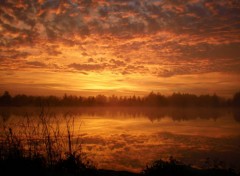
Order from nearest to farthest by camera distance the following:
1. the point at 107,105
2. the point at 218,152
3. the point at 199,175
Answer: the point at 199,175, the point at 218,152, the point at 107,105

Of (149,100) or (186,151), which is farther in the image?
(149,100)

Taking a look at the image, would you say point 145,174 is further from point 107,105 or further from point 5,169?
point 107,105

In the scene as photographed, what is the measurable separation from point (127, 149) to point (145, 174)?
17.6ft

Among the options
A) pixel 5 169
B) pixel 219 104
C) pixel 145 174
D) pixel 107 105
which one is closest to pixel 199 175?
pixel 145 174

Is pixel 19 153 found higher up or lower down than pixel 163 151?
higher up

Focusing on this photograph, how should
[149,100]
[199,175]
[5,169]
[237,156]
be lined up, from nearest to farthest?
1. [5,169]
2. [199,175]
3. [237,156]
4. [149,100]

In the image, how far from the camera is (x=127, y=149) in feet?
44.1

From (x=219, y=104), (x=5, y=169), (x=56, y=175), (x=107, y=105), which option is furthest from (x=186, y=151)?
(x=107, y=105)

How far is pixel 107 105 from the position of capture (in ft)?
447

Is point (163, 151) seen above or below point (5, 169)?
below

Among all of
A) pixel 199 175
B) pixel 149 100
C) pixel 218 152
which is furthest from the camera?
pixel 149 100

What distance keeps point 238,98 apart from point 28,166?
108 metres

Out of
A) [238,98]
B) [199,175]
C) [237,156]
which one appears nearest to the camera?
[199,175]

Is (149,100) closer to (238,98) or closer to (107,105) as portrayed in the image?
(107,105)
